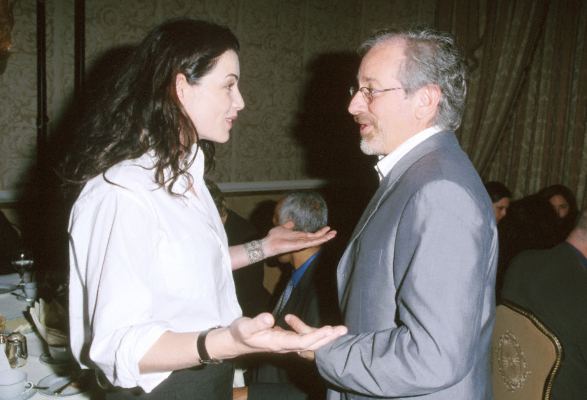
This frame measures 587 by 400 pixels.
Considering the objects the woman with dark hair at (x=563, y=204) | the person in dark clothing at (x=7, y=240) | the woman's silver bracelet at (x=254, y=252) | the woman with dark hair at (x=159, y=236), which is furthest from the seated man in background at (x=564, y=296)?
the person in dark clothing at (x=7, y=240)

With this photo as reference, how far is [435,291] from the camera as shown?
1188 millimetres

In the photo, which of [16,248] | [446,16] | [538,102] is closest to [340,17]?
[446,16]

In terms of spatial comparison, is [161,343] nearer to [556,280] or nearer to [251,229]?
[556,280]

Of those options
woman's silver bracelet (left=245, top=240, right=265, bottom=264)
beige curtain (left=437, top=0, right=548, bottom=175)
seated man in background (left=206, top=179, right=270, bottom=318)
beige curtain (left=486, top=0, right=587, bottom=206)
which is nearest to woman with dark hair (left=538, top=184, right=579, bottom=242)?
beige curtain (left=486, top=0, right=587, bottom=206)

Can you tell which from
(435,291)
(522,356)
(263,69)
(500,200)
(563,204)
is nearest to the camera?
(435,291)

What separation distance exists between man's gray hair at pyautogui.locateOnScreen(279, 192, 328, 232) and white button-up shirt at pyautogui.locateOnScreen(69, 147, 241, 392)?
4.14 ft

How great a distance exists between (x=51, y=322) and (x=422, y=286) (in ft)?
4.99

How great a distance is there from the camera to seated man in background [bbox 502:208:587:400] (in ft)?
6.97

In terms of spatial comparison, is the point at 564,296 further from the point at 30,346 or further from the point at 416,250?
the point at 30,346

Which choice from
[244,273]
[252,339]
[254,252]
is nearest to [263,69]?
[244,273]

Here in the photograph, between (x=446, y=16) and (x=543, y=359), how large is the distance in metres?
3.92

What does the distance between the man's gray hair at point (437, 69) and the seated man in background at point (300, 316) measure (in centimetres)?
99

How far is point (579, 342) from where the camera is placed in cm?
212

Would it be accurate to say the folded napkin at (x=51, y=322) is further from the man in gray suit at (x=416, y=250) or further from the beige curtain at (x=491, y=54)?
the beige curtain at (x=491, y=54)
